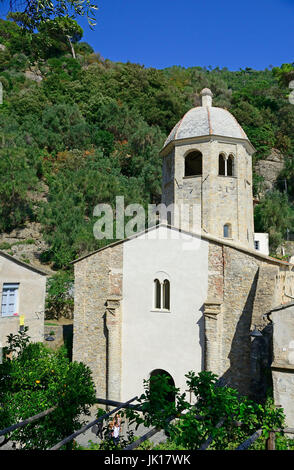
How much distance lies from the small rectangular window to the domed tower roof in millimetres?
9896

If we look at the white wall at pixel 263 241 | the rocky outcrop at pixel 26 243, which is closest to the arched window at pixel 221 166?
the white wall at pixel 263 241

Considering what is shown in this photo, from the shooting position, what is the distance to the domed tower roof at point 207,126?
15258 mm

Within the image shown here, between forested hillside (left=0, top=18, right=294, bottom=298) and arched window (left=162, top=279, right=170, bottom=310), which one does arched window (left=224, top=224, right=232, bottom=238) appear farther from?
forested hillside (left=0, top=18, right=294, bottom=298)

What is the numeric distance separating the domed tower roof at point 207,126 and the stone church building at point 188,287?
5 centimetres

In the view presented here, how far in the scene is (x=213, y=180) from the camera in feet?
48.6

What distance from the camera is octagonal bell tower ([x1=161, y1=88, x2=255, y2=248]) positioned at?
14.7 metres

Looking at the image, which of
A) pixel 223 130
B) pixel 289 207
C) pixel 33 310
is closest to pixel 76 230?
pixel 33 310

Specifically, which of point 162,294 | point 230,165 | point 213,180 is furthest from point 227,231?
point 162,294

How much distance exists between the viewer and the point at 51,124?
42500mm

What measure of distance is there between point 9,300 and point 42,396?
1042cm

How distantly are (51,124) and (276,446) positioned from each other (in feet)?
143

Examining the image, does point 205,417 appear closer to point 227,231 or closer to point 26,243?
point 227,231

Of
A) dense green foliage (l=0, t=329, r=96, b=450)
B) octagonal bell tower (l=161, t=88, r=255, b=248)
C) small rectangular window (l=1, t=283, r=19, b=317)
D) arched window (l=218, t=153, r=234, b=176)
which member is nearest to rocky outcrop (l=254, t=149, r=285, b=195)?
arched window (l=218, t=153, r=234, b=176)
